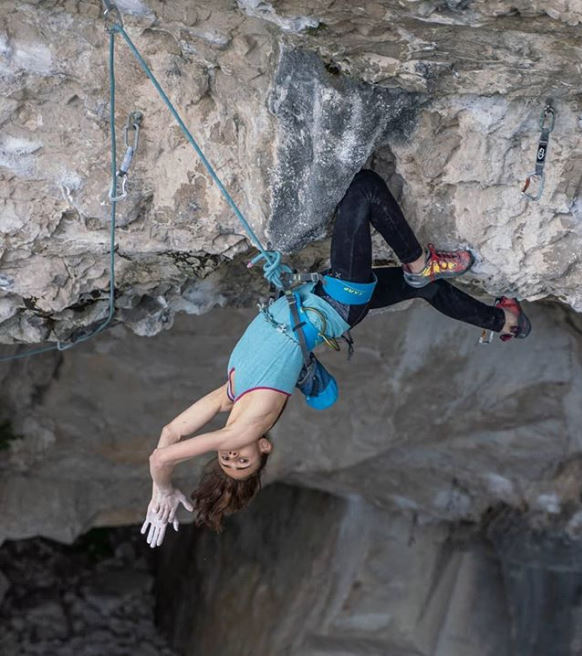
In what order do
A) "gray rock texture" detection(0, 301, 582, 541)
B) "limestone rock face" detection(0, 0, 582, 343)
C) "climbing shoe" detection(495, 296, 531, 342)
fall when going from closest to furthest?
"limestone rock face" detection(0, 0, 582, 343)
"climbing shoe" detection(495, 296, 531, 342)
"gray rock texture" detection(0, 301, 582, 541)

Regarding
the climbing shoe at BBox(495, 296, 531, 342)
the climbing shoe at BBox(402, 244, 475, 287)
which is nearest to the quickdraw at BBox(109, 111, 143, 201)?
the climbing shoe at BBox(402, 244, 475, 287)

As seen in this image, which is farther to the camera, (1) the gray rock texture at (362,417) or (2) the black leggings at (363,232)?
(1) the gray rock texture at (362,417)

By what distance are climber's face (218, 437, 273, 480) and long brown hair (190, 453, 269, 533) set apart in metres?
0.02

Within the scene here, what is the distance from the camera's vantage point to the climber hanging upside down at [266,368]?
259cm

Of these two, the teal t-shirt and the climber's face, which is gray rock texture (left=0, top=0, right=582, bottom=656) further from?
the climber's face

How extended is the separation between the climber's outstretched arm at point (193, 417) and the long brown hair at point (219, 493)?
0.14 meters

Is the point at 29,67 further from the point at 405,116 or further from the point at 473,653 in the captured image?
the point at 473,653

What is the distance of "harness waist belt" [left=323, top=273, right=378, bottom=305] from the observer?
274 centimetres

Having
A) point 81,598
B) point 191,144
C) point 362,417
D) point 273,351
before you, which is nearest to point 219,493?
point 273,351

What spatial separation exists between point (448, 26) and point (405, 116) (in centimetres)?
49

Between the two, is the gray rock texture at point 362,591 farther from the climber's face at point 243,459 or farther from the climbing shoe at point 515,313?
the climber's face at point 243,459

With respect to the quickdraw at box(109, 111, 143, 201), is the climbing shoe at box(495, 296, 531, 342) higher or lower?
lower

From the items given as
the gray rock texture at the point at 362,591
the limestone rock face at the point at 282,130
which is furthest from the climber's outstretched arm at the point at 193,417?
the gray rock texture at the point at 362,591

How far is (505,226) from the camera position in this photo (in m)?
2.85
